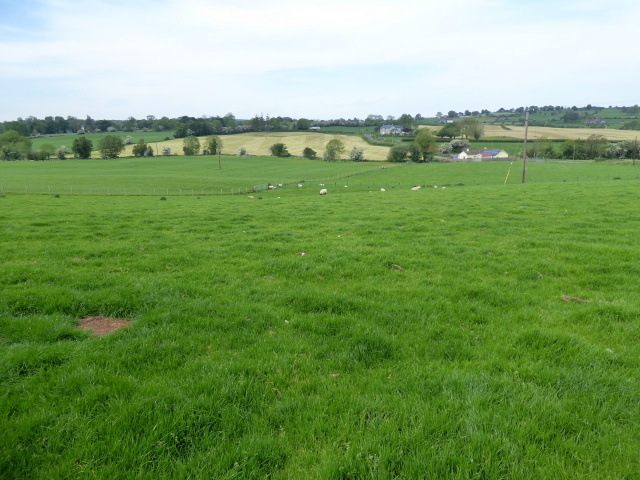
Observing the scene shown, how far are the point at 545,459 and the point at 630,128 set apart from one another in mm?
223949

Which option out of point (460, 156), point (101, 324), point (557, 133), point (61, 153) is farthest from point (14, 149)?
point (557, 133)

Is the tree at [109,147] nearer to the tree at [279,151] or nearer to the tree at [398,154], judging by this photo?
the tree at [279,151]

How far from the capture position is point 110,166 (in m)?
111

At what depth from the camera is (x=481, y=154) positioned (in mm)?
134000

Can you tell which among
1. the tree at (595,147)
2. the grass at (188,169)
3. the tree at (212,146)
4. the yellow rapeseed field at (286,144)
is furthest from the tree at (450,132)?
the tree at (212,146)

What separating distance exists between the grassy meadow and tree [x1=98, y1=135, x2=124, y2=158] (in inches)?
5494

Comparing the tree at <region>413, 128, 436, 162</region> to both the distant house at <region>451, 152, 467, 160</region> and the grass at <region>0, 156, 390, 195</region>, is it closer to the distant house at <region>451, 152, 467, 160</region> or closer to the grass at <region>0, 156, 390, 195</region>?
the distant house at <region>451, 152, 467, 160</region>

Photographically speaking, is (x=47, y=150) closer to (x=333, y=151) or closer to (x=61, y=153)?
(x=61, y=153)

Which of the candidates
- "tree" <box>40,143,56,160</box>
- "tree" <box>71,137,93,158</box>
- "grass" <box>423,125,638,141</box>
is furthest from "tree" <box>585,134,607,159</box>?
"tree" <box>40,143,56,160</box>

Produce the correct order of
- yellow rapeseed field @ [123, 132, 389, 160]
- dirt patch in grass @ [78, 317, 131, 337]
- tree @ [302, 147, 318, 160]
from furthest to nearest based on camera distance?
yellow rapeseed field @ [123, 132, 389, 160] < tree @ [302, 147, 318, 160] < dirt patch in grass @ [78, 317, 131, 337]

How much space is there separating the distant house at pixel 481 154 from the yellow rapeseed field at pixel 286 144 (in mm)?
27193

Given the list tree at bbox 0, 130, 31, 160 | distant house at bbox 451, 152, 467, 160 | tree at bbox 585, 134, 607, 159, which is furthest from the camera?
distant house at bbox 451, 152, 467, 160

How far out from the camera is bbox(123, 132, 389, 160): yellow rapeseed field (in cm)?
13950

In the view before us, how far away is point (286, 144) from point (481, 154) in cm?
7634
